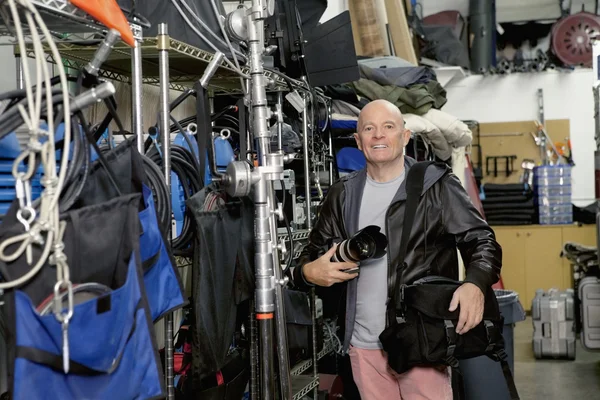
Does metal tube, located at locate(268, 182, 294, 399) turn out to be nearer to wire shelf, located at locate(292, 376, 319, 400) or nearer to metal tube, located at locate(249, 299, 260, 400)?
metal tube, located at locate(249, 299, 260, 400)

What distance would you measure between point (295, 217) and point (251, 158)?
28.0 inches

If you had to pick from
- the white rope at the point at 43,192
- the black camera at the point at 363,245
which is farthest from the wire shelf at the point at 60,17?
the black camera at the point at 363,245

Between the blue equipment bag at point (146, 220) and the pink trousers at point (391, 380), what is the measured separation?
103 cm

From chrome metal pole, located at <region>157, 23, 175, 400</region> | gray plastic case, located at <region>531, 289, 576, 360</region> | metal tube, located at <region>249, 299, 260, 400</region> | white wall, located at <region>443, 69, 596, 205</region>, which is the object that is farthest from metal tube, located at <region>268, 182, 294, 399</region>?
white wall, located at <region>443, 69, 596, 205</region>

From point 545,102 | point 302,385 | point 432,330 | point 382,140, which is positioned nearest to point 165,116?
point 382,140

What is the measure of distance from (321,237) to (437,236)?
0.48 m

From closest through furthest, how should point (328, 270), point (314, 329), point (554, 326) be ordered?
point (328, 270), point (314, 329), point (554, 326)

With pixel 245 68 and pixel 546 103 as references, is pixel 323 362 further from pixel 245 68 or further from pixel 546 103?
pixel 546 103

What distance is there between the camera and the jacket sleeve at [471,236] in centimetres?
272

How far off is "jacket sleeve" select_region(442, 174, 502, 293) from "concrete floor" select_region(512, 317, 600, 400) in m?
2.62

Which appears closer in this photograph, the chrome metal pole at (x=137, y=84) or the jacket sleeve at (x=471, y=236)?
the chrome metal pole at (x=137, y=84)

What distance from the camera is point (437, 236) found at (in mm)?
2920

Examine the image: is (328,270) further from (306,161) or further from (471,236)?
(306,161)

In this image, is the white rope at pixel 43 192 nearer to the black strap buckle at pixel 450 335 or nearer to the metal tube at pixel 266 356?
the metal tube at pixel 266 356
